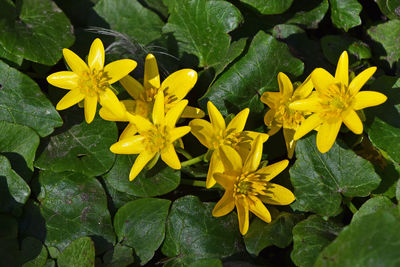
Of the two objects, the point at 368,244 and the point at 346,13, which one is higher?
the point at 346,13

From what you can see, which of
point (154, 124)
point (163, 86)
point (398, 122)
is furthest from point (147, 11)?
point (398, 122)

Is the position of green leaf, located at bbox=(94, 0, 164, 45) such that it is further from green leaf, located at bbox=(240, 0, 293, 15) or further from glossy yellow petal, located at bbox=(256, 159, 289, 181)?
glossy yellow petal, located at bbox=(256, 159, 289, 181)

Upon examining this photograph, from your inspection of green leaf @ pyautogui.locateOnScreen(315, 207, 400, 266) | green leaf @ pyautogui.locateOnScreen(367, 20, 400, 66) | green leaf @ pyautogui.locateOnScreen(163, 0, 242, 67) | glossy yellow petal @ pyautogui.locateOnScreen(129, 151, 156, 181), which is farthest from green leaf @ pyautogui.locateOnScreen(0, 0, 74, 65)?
green leaf @ pyautogui.locateOnScreen(367, 20, 400, 66)

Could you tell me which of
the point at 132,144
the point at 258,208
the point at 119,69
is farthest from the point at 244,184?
the point at 119,69

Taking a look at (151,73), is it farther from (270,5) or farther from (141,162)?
(270,5)


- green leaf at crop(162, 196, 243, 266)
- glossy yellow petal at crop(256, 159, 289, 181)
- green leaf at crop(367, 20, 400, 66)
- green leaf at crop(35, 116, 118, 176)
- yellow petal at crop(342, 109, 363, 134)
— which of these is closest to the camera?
yellow petal at crop(342, 109, 363, 134)

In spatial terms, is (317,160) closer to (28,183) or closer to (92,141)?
(92,141)
